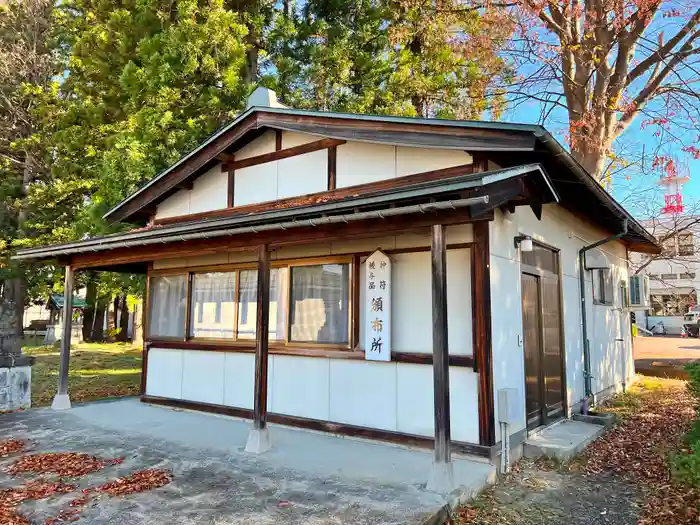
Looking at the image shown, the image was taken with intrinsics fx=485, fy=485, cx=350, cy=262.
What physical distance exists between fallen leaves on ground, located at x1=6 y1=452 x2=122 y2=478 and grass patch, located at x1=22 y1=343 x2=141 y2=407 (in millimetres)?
4539

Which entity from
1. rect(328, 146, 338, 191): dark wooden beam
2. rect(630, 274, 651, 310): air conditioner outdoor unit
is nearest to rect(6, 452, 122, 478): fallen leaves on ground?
rect(328, 146, 338, 191): dark wooden beam

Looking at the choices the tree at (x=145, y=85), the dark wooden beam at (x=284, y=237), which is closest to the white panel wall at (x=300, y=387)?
the dark wooden beam at (x=284, y=237)

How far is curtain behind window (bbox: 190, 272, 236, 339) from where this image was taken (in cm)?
752

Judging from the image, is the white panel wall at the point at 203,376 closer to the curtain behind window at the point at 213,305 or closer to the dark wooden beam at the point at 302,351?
the dark wooden beam at the point at 302,351

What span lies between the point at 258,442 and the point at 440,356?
248cm

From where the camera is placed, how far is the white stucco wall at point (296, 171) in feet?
20.2

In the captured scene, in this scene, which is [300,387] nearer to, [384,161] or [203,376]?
[203,376]

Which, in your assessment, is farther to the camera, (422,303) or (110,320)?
(110,320)

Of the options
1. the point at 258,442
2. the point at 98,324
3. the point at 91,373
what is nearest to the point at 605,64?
the point at 258,442

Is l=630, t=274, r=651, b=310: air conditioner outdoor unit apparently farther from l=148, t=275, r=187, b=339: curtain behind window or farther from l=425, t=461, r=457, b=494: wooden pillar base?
l=148, t=275, r=187, b=339: curtain behind window

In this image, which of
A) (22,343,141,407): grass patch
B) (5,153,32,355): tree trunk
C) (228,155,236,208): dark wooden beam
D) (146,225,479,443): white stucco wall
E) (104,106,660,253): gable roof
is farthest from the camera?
(5,153,32,355): tree trunk

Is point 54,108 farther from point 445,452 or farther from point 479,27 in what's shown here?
point 445,452

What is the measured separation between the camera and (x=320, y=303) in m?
6.45

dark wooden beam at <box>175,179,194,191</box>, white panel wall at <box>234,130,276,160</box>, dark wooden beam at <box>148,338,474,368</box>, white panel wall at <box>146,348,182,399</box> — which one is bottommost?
white panel wall at <box>146,348,182,399</box>
